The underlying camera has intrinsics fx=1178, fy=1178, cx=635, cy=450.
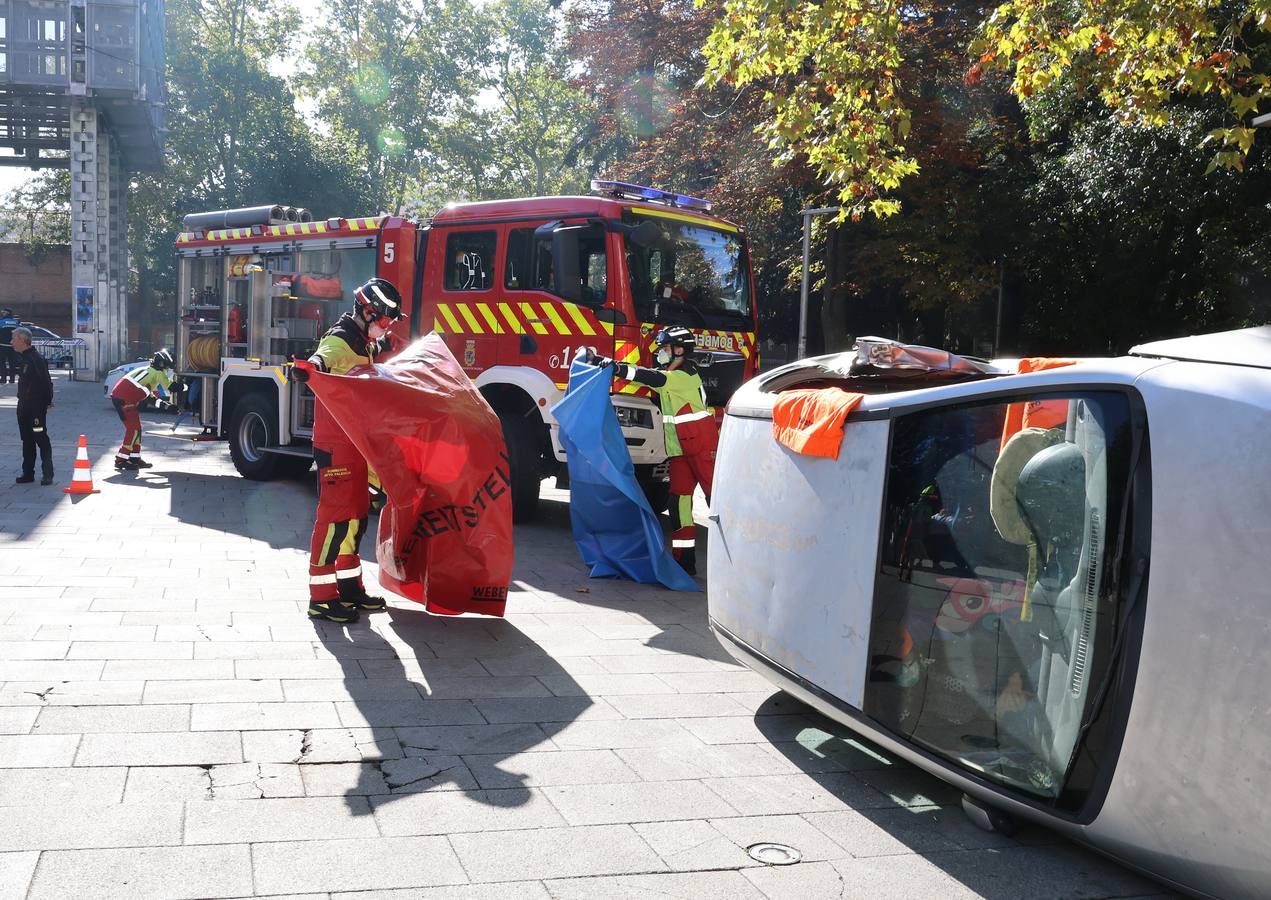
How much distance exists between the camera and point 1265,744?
273 centimetres

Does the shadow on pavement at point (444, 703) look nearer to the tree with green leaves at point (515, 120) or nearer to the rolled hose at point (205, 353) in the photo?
the rolled hose at point (205, 353)

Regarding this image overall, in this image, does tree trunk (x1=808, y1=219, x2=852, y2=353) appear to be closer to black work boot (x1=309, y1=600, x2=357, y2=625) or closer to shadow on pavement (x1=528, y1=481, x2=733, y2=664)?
shadow on pavement (x1=528, y1=481, x2=733, y2=664)

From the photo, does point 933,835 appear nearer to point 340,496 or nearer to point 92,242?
point 340,496

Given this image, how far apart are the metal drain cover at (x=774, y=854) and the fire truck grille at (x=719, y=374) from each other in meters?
6.51

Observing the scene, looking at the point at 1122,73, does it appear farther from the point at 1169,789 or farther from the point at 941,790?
the point at 1169,789

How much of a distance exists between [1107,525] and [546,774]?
2.04m

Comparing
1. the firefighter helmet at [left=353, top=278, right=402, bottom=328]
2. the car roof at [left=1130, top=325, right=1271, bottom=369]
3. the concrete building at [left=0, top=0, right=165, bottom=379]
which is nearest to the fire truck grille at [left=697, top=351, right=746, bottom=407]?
the firefighter helmet at [left=353, top=278, right=402, bottom=328]

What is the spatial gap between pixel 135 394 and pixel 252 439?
1510mm

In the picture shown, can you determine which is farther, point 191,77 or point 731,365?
point 191,77

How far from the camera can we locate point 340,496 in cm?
636

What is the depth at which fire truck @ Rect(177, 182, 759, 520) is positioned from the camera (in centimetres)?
962

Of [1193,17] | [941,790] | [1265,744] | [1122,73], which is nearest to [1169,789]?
[1265,744]

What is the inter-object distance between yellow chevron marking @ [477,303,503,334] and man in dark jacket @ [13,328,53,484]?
4707 mm

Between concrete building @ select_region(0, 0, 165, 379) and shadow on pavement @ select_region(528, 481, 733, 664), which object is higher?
concrete building @ select_region(0, 0, 165, 379)
